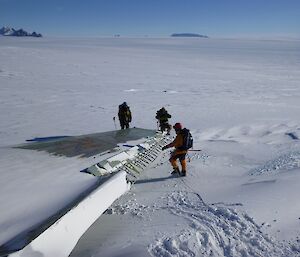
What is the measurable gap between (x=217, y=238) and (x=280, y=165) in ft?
11.8

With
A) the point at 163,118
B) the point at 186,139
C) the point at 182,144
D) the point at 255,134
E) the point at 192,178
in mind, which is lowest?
the point at 255,134

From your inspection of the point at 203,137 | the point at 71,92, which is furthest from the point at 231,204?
the point at 71,92

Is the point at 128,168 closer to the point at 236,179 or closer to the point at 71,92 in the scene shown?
the point at 236,179

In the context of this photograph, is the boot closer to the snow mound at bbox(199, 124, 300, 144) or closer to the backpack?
the backpack

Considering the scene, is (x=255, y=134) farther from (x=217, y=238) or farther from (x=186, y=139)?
(x=217, y=238)

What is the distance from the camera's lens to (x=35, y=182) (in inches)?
218

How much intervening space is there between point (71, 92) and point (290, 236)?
17.0 m

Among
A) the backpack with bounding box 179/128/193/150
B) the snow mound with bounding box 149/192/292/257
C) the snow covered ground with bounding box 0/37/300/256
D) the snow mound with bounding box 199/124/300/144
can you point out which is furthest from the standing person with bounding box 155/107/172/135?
the snow mound with bounding box 149/192/292/257

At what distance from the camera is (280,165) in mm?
8078

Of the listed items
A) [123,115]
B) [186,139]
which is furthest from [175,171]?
[123,115]

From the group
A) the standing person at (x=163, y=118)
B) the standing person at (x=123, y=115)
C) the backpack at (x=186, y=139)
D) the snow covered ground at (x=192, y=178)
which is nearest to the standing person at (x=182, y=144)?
the backpack at (x=186, y=139)

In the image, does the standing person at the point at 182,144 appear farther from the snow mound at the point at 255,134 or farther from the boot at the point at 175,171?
the snow mound at the point at 255,134

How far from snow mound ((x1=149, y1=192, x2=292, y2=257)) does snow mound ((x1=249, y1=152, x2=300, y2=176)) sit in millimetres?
2356

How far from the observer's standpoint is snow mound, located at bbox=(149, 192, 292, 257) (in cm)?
480
